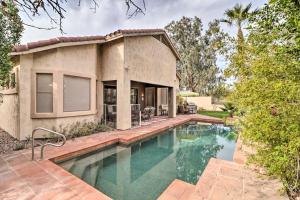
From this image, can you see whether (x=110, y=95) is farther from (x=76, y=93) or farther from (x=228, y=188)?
(x=228, y=188)

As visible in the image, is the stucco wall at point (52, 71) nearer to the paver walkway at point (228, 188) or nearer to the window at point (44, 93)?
the window at point (44, 93)

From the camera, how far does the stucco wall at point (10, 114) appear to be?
8.94 meters

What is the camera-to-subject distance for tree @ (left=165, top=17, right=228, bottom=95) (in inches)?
1382

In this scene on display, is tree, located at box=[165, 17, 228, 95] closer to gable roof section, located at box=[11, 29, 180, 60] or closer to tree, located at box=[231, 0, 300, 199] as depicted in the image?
gable roof section, located at box=[11, 29, 180, 60]

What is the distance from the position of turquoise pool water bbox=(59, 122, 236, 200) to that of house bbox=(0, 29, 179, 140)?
133 inches

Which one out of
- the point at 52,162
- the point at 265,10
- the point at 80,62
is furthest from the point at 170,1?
the point at 52,162

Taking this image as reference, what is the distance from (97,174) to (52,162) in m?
1.69

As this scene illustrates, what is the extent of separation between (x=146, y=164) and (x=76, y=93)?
246 inches

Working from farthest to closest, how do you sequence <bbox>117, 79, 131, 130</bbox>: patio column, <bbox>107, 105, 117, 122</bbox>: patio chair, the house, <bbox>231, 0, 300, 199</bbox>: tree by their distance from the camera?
<bbox>107, 105, 117, 122</bbox>: patio chair → <bbox>117, 79, 131, 130</bbox>: patio column → the house → <bbox>231, 0, 300, 199</bbox>: tree

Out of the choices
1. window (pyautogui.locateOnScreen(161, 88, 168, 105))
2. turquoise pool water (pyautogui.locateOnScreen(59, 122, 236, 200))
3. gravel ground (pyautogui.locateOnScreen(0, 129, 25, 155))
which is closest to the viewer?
turquoise pool water (pyautogui.locateOnScreen(59, 122, 236, 200))

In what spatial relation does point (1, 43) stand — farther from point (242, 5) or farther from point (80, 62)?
point (242, 5)

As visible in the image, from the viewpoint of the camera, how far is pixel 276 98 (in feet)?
9.31

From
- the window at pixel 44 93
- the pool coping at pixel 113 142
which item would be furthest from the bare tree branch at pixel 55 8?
the window at pixel 44 93

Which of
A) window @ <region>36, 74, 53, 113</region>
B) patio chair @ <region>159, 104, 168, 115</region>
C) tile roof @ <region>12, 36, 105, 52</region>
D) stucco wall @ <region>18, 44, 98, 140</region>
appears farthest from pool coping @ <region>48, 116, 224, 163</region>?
patio chair @ <region>159, 104, 168, 115</region>
